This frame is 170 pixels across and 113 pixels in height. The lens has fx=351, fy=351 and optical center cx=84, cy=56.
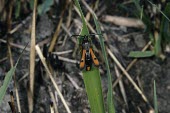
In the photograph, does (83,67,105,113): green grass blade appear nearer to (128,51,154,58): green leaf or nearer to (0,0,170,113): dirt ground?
(0,0,170,113): dirt ground

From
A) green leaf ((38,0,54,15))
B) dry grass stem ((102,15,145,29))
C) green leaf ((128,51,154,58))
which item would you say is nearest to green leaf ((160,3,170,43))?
green leaf ((128,51,154,58))

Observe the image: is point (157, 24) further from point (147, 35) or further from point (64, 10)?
point (64, 10)

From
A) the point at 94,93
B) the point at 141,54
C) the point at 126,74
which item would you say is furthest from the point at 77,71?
the point at 94,93

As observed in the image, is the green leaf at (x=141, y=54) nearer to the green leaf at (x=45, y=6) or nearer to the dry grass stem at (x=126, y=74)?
the dry grass stem at (x=126, y=74)

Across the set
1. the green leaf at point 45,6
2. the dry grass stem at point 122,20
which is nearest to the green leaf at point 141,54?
the dry grass stem at point 122,20

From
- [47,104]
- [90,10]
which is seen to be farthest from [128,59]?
[47,104]

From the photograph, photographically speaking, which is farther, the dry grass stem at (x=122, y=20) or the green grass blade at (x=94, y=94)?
the dry grass stem at (x=122, y=20)
